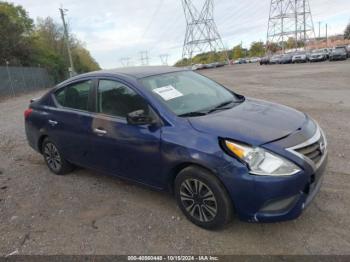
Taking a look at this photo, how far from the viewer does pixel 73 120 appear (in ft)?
14.5

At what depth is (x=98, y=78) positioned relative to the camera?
4.25m

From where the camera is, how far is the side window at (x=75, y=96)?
172 inches

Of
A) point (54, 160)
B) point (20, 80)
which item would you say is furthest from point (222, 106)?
point (20, 80)

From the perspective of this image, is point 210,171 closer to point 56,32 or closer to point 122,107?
point 122,107

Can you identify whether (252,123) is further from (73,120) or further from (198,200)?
(73,120)

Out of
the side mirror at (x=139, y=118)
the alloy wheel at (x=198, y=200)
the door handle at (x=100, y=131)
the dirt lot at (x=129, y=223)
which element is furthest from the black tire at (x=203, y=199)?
the door handle at (x=100, y=131)

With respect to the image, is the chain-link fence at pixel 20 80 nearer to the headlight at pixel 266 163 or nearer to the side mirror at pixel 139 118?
the side mirror at pixel 139 118

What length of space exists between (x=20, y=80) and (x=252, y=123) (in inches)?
1234

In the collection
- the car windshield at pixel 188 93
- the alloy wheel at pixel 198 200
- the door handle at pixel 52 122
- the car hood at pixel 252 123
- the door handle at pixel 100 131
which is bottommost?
the alloy wheel at pixel 198 200

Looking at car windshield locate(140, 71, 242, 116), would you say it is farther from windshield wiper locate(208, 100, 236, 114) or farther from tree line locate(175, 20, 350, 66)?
tree line locate(175, 20, 350, 66)

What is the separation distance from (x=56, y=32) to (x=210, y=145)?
7409 centimetres

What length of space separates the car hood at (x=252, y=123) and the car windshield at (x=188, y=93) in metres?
0.23

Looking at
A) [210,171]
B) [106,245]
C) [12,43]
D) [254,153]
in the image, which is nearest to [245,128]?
[254,153]

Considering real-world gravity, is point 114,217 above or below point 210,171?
below
